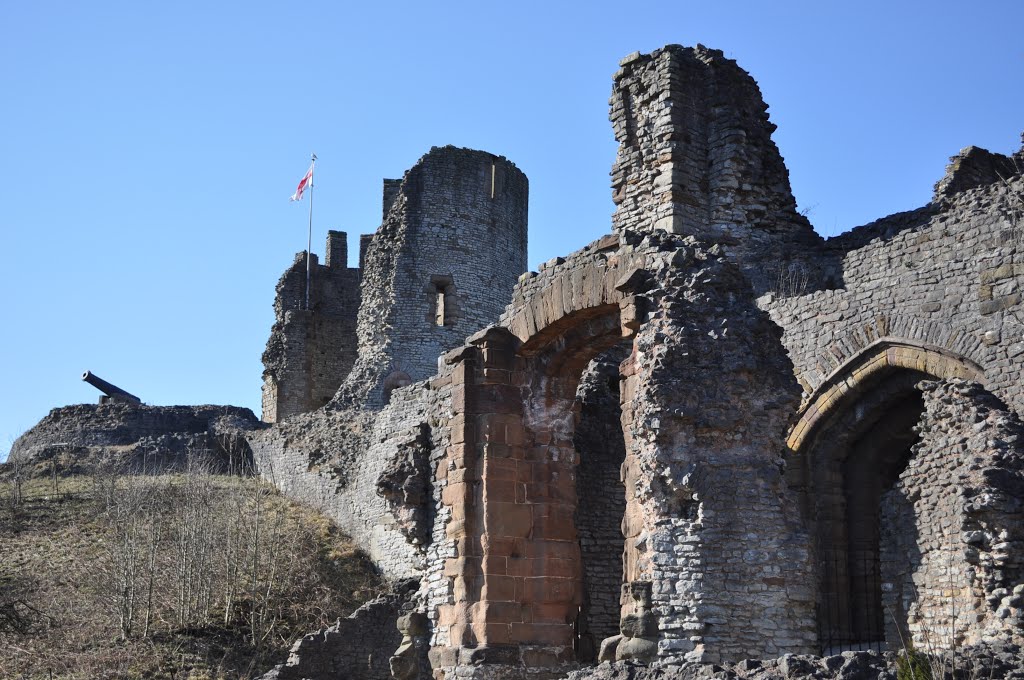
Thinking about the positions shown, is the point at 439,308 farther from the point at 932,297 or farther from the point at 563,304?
the point at 563,304

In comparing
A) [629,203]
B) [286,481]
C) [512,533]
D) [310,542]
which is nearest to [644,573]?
[512,533]

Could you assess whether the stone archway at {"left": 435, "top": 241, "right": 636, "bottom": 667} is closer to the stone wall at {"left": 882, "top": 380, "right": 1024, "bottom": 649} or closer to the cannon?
the stone wall at {"left": 882, "top": 380, "right": 1024, "bottom": 649}

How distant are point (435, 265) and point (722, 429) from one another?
22.1m

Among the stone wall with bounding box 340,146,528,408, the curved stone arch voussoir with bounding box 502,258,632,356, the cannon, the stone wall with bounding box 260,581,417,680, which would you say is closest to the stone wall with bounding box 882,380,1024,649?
the curved stone arch voussoir with bounding box 502,258,632,356

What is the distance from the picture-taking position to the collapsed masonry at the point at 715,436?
1010 cm

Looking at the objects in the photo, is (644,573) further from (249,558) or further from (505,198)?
(505,198)

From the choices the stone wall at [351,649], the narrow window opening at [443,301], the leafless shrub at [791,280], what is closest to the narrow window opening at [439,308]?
the narrow window opening at [443,301]

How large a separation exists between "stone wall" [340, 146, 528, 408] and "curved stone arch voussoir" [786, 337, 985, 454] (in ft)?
53.0

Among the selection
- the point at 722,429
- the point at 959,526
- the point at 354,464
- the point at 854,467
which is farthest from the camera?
the point at 354,464

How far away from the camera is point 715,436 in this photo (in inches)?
402

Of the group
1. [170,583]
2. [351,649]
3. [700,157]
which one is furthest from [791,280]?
[170,583]

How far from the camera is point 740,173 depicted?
710 inches

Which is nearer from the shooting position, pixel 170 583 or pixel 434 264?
pixel 170 583

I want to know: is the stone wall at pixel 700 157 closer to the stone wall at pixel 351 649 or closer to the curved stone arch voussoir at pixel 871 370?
the curved stone arch voussoir at pixel 871 370
